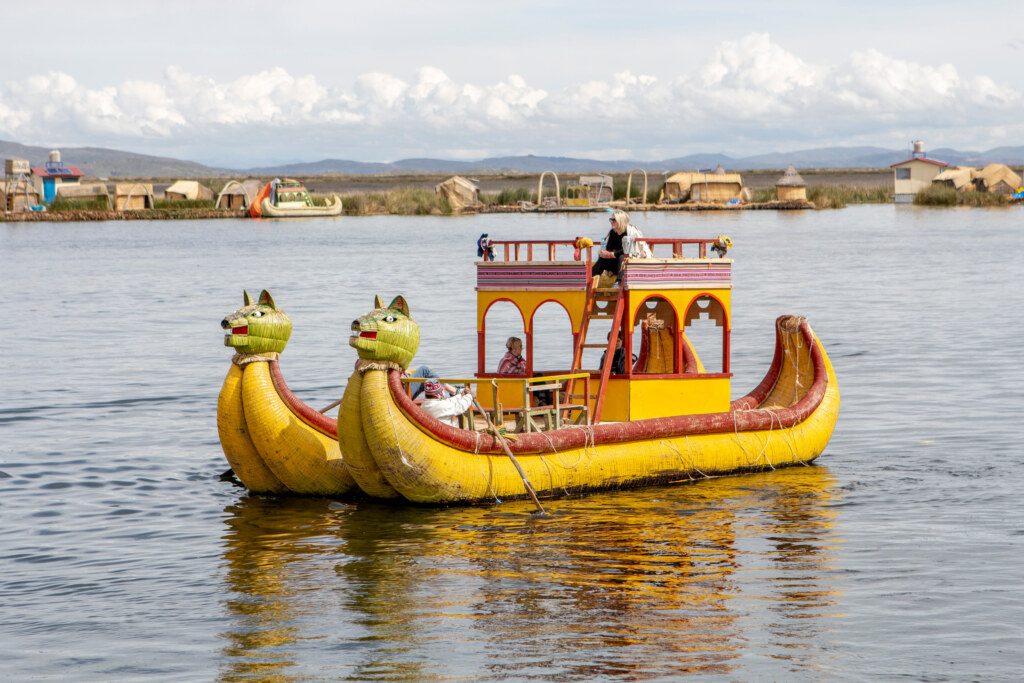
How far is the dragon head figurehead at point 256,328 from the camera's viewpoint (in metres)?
16.4

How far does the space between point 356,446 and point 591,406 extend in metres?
4.04

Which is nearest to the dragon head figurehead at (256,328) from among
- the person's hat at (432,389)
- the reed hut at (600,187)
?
the person's hat at (432,389)

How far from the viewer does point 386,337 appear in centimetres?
1523

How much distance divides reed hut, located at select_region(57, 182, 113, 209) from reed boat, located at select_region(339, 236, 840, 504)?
3809 inches

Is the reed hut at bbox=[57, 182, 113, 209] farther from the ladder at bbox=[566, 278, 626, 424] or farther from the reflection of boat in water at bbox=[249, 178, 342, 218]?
the ladder at bbox=[566, 278, 626, 424]

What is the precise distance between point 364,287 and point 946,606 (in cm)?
4167

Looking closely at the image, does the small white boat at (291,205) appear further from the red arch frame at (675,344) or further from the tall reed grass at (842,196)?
the red arch frame at (675,344)

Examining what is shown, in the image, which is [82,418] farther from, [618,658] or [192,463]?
[618,658]

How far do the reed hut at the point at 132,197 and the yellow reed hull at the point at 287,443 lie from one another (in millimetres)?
93474

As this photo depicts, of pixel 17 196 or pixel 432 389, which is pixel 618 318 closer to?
pixel 432 389

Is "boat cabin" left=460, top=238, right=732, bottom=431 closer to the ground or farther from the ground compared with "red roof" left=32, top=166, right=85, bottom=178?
closer to the ground

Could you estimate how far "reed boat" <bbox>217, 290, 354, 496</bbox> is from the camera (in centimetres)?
1652

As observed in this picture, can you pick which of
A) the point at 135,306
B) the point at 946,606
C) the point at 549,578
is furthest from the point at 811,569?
the point at 135,306

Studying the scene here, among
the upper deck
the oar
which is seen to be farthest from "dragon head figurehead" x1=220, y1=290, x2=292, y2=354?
the upper deck
